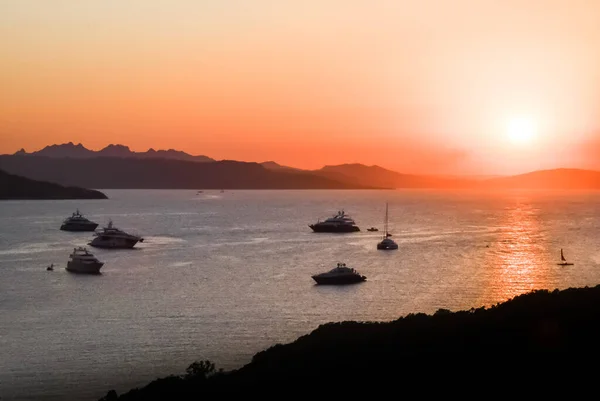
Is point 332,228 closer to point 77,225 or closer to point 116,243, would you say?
point 116,243

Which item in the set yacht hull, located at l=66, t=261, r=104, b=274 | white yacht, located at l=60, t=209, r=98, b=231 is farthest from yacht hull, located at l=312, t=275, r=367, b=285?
white yacht, located at l=60, t=209, r=98, b=231

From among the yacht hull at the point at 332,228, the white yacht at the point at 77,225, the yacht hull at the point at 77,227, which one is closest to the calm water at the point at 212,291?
the yacht hull at the point at 332,228

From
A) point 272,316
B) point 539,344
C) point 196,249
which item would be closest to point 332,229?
point 196,249

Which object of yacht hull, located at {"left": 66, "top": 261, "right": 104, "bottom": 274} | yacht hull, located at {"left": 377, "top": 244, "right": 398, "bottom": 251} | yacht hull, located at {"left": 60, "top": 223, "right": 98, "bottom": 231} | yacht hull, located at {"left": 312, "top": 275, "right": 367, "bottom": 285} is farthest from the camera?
yacht hull, located at {"left": 60, "top": 223, "right": 98, "bottom": 231}

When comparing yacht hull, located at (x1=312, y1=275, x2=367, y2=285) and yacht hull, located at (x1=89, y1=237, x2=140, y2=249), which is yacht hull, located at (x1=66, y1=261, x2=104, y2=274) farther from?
yacht hull, located at (x1=89, y1=237, x2=140, y2=249)

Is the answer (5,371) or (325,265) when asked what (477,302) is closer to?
(325,265)

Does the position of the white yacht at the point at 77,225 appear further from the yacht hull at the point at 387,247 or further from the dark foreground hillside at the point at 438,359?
the dark foreground hillside at the point at 438,359
